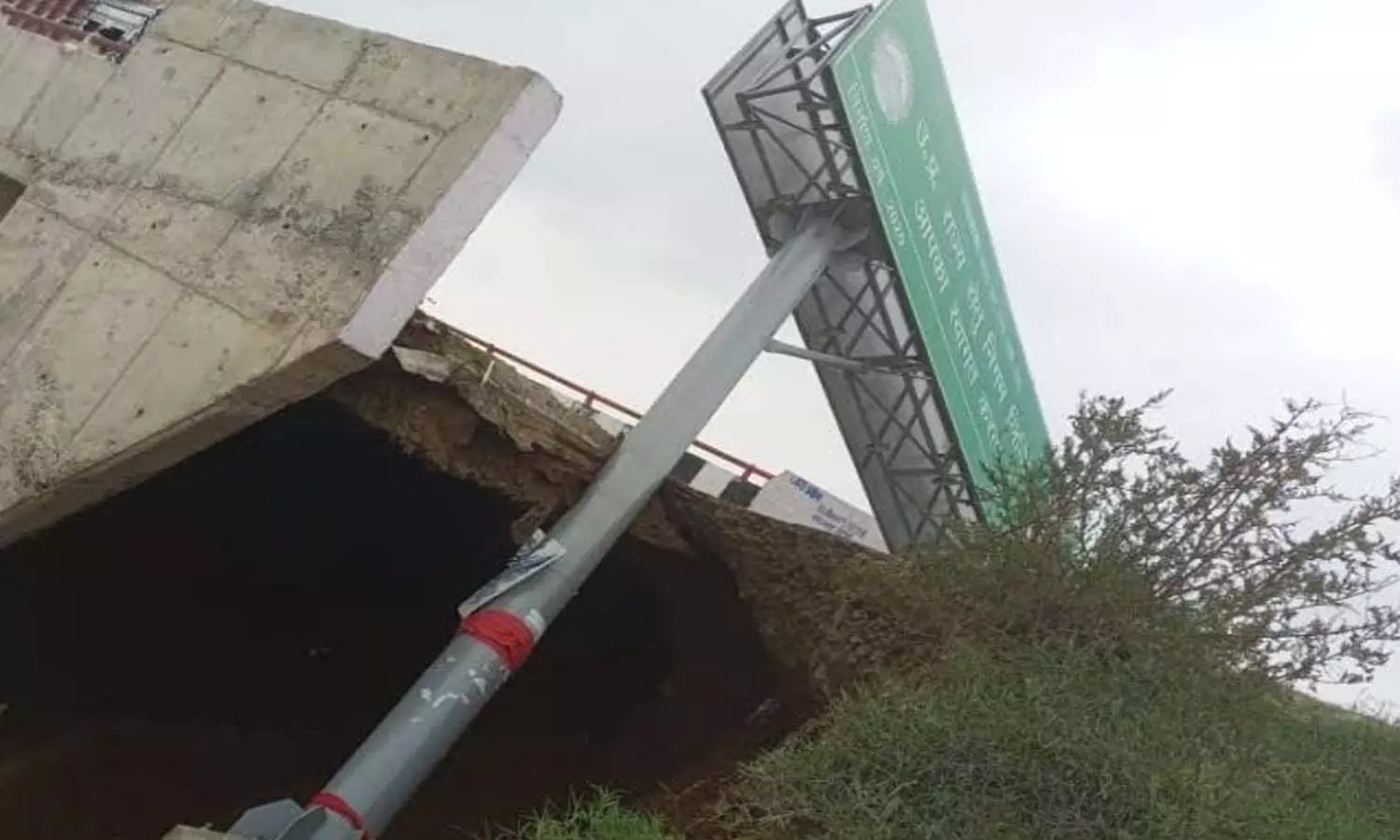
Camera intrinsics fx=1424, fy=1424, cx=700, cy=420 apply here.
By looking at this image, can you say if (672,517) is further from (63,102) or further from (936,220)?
(63,102)

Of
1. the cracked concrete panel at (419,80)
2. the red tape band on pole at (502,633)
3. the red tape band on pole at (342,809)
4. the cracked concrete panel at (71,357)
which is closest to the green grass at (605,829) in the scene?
the red tape band on pole at (342,809)

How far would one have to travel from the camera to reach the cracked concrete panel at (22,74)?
19.7ft

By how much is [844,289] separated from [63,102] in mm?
4547

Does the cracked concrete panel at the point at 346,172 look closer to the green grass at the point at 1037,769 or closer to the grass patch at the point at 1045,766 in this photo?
the green grass at the point at 1037,769

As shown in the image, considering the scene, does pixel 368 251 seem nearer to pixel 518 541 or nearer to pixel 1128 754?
pixel 518 541

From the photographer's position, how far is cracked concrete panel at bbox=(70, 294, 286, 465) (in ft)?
15.8

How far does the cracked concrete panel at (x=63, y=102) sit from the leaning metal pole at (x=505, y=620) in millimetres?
2557

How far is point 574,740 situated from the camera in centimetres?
812

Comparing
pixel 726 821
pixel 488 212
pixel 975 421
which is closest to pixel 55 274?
pixel 488 212

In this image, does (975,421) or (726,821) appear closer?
(726,821)

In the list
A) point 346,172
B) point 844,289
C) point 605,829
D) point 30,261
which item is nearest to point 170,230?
point 30,261

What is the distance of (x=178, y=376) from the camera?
4.89 m

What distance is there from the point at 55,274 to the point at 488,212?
5.51 feet

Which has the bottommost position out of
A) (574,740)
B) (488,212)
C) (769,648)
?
(574,740)
